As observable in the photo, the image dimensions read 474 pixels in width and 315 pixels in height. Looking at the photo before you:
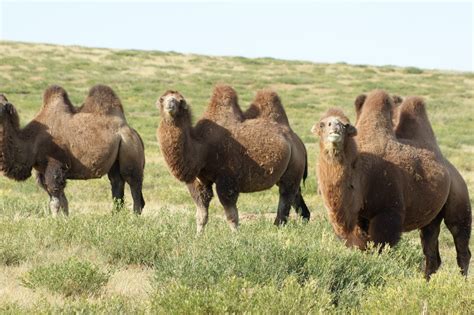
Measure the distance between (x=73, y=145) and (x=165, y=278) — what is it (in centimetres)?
579

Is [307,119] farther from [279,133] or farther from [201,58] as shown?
[201,58]

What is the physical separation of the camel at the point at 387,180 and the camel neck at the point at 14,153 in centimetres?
506

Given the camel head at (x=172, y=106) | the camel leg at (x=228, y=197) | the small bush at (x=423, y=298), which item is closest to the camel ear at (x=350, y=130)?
the small bush at (x=423, y=298)

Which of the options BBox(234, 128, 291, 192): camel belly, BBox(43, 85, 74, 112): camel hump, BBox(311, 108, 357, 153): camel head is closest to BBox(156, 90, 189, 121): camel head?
BBox(234, 128, 291, 192): camel belly

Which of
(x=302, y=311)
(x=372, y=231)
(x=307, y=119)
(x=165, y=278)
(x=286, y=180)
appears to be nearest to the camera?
(x=302, y=311)

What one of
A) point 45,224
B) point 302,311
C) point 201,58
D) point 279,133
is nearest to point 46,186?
point 45,224

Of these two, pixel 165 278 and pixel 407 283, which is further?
pixel 165 278

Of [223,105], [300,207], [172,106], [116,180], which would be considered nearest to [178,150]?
[172,106]

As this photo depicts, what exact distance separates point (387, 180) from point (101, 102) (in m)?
5.93

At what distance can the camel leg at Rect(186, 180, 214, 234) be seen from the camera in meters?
11.1

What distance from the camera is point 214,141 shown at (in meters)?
11.5

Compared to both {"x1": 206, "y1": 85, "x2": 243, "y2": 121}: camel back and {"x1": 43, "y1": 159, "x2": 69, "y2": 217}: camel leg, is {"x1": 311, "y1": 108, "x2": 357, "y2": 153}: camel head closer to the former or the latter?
{"x1": 206, "y1": 85, "x2": 243, "y2": 121}: camel back

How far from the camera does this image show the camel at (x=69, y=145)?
482 inches

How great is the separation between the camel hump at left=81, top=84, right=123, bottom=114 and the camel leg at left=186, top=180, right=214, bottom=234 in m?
2.47
